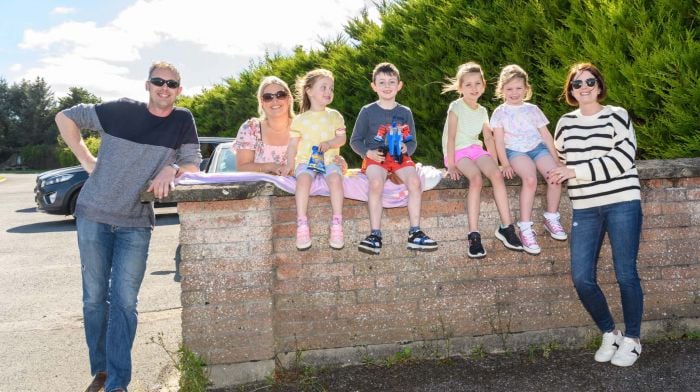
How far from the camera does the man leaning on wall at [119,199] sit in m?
3.79

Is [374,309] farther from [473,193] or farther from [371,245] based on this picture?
[473,193]

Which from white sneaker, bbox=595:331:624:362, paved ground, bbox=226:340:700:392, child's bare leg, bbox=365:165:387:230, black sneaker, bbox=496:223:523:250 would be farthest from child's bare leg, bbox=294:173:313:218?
white sneaker, bbox=595:331:624:362

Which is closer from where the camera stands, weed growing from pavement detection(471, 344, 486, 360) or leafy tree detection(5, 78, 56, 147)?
weed growing from pavement detection(471, 344, 486, 360)

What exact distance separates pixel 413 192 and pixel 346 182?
0.44 meters

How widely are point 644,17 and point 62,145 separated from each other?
150 feet

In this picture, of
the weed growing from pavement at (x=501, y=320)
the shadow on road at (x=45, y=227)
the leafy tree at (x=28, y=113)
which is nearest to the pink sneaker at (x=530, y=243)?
the weed growing from pavement at (x=501, y=320)

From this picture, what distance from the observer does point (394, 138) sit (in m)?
4.11

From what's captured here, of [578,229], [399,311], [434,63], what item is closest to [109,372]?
[399,311]

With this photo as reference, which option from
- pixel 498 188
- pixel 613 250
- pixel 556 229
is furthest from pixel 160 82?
pixel 613 250

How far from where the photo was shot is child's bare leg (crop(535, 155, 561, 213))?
4137 millimetres

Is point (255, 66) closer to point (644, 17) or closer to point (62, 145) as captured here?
point (644, 17)

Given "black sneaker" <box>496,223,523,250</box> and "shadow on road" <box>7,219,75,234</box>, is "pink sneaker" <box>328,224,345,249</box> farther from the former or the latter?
"shadow on road" <box>7,219,75,234</box>

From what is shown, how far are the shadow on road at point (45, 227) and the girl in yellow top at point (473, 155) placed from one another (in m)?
9.17

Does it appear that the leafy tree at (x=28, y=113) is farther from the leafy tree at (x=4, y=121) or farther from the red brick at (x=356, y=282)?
the red brick at (x=356, y=282)
